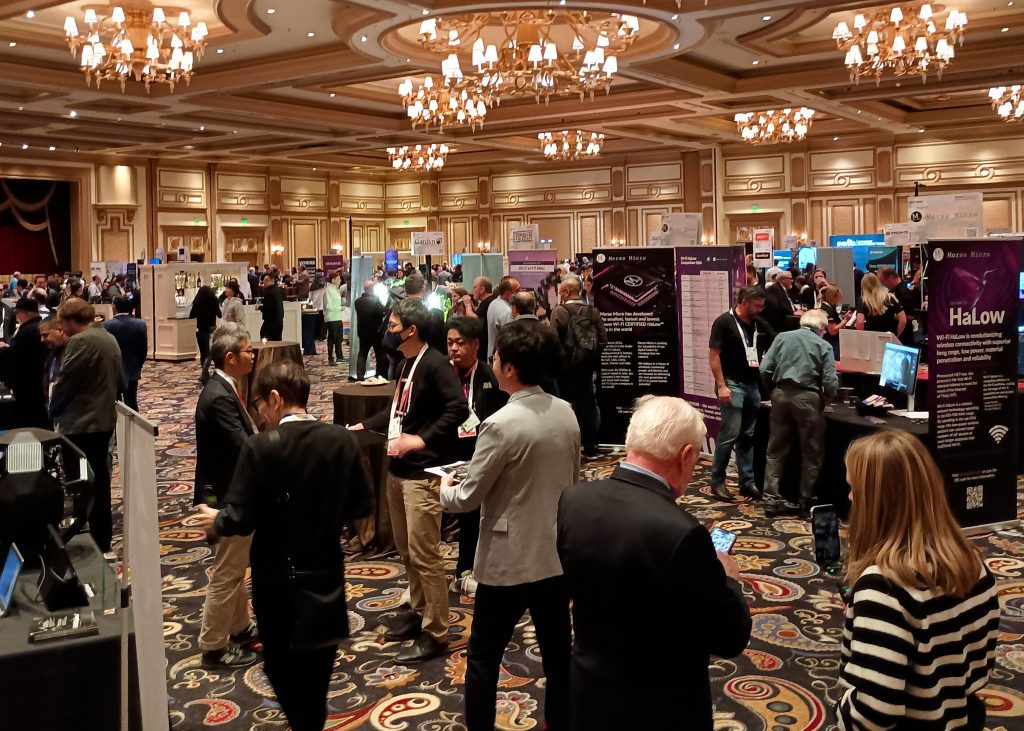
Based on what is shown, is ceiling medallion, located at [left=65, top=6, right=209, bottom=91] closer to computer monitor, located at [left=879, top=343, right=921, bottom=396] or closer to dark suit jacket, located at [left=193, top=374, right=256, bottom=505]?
dark suit jacket, located at [left=193, top=374, right=256, bottom=505]

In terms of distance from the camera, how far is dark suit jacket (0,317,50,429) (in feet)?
21.2

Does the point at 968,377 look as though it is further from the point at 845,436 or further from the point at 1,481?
the point at 1,481

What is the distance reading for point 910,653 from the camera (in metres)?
1.95

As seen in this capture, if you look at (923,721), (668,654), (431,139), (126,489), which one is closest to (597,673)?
(668,654)

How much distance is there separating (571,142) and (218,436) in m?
15.1

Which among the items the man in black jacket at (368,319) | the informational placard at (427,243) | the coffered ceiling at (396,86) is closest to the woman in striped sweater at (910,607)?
the coffered ceiling at (396,86)

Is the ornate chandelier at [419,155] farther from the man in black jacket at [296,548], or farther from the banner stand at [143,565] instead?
the banner stand at [143,565]

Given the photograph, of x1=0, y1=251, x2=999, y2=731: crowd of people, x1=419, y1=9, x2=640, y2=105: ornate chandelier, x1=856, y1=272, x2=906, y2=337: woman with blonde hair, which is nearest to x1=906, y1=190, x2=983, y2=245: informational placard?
x1=856, y1=272, x2=906, y2=337: woman with blonde hair

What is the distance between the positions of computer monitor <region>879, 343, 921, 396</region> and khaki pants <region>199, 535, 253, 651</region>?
13.6 ft

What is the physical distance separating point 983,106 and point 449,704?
57.2 ft

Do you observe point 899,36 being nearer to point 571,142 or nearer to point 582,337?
point 582,337

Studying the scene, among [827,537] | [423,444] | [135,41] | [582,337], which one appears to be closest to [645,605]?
[827,537]

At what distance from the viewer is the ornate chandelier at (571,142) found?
17.5m

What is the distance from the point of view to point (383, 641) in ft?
14.3
